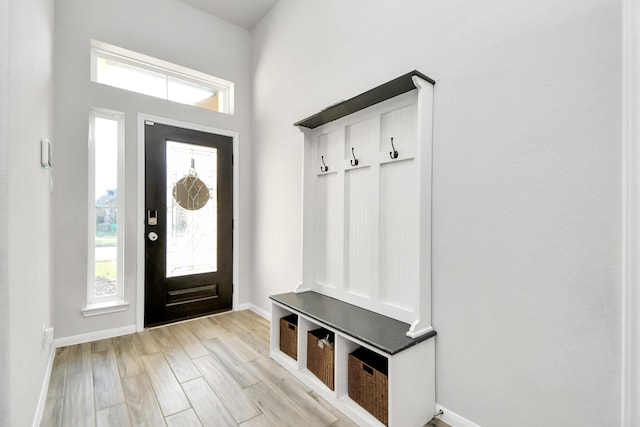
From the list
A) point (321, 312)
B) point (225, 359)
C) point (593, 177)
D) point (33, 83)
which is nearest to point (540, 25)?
point (593, 177)

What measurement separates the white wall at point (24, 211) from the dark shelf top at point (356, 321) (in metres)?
1.35

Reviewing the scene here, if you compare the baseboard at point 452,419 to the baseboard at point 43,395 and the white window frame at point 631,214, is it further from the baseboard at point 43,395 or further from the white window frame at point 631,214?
the baseboard at point 43,395

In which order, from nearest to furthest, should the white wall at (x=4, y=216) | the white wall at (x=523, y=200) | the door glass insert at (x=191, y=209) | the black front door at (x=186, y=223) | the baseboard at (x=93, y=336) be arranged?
the white wall at (x=4, y=216) → the white wall at (x=523, y=200) → the baseboard at (x=93, y=336) → the black front door at (x=186, y=223) → the door glass insert at (x=191, y=209)

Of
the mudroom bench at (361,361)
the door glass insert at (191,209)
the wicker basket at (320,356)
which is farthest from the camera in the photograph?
the door glass insert at (191,209)

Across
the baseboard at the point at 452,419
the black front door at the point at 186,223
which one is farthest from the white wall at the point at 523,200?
the black front door at the point at 186,223

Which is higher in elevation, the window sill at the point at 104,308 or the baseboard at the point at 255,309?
the window sill at the point at 104,308

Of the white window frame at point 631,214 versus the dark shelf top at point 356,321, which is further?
the dark shelf top at point 356,321

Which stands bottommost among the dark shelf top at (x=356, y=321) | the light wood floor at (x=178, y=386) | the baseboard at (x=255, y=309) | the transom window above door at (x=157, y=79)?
the light wood floor at (x=178, y=386)

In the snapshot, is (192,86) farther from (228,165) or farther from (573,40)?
(573,40)

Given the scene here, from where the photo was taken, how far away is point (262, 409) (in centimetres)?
167

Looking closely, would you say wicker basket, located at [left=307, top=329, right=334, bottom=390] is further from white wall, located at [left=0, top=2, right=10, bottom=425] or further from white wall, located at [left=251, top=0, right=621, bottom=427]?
white wall, located at [left=0, top=2, right=10, bottom=425]

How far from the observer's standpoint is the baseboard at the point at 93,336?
243cm

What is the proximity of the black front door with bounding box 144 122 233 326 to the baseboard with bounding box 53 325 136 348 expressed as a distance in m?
0.17

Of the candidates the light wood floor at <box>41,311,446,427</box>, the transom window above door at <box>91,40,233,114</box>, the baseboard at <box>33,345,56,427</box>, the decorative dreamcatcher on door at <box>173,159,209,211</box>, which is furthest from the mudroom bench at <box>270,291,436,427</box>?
the transom window above door at <box>91,40,233,114</box>
